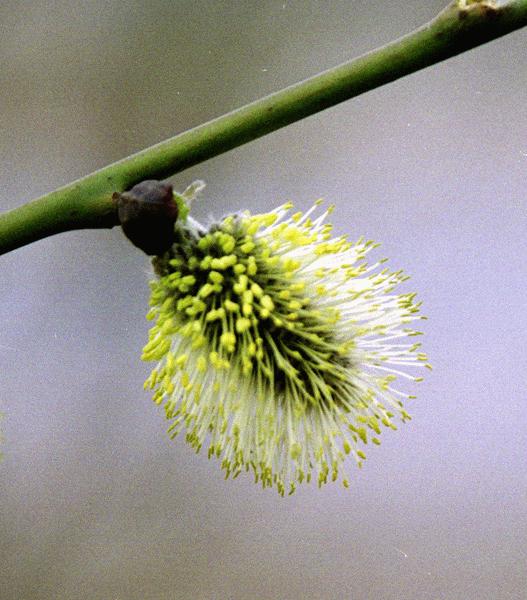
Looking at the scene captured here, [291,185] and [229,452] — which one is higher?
[291,185]

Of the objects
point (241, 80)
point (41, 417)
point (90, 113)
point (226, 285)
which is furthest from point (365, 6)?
point (226, 285)

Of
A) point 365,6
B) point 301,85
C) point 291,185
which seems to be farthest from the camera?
point 365,6

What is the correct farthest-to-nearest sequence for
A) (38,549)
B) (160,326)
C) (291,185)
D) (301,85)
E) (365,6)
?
1. (365,6)
2. (291,185)
3. (38,549)
4. (160,326)
5. (301,85)

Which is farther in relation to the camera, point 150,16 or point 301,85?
point 150,16

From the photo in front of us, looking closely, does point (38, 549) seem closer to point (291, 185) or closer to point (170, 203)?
point (291, 185)

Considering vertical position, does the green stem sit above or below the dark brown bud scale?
above

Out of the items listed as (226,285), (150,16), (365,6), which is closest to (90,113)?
(150,16)

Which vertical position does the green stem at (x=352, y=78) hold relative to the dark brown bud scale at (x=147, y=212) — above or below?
above

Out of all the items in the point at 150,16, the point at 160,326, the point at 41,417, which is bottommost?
the point at 160,326
